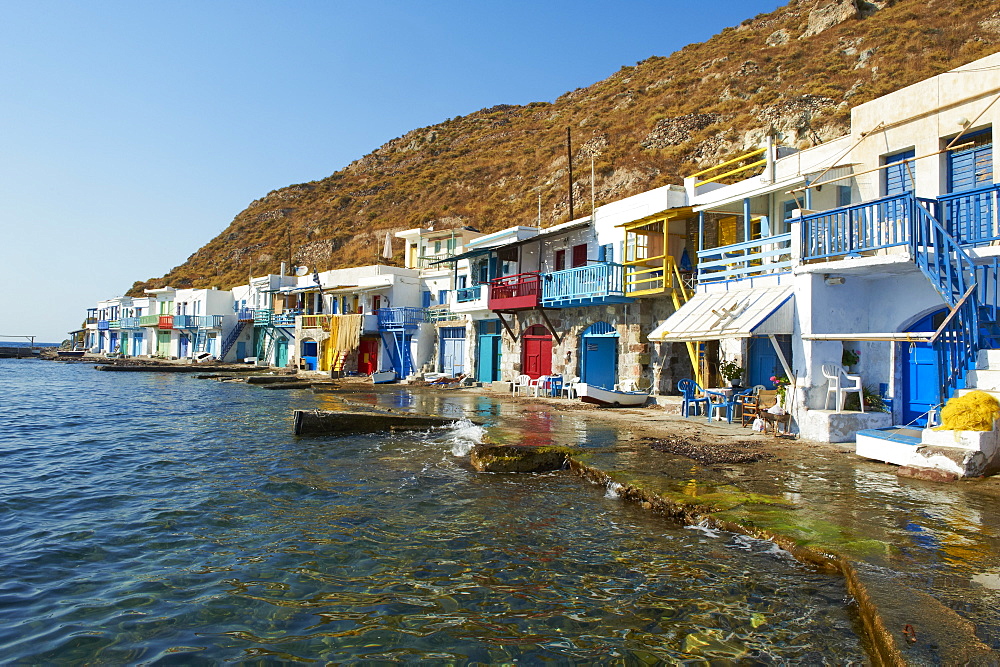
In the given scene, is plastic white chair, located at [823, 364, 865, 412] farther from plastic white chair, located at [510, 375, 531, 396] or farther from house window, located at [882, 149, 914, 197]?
plastic white chair, located at [510, 375, 531, 396]

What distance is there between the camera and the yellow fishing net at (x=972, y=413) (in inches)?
336

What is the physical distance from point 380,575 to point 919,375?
37.5 feet

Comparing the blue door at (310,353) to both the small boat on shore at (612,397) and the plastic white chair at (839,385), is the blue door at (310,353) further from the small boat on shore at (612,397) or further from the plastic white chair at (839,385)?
the plastic white chair at (839,385)

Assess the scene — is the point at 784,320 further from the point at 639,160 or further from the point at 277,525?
the point at 639,160

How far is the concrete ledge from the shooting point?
1199 centimetres

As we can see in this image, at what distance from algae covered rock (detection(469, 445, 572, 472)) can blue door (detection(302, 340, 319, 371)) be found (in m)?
36.0

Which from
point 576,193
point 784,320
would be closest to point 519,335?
point 784,320

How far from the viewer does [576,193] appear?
167ft

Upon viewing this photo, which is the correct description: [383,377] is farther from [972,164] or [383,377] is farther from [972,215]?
[972,215]

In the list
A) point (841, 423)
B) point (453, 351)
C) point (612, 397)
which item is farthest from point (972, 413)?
point (453, 351)

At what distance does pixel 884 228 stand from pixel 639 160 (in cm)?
3930

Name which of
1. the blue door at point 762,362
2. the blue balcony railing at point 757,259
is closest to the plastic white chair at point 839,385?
the blue balcony railing at point 757,259

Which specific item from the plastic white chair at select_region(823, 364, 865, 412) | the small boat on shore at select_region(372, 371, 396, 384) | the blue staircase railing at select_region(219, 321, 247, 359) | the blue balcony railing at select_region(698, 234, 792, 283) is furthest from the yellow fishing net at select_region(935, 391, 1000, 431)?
Result: the blue staircase railing at select_region(219, 321, 247, 359)

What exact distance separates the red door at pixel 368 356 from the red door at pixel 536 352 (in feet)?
51.0
